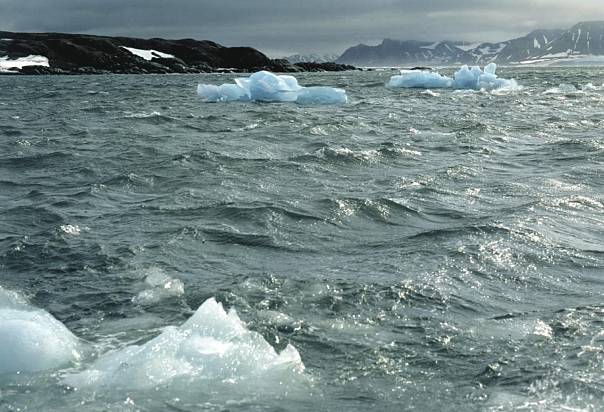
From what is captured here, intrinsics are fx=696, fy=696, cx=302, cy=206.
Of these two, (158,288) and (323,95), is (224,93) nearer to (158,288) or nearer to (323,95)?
(323,95)

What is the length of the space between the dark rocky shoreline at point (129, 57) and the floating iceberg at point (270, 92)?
210ft

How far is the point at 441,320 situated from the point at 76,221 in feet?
20.0

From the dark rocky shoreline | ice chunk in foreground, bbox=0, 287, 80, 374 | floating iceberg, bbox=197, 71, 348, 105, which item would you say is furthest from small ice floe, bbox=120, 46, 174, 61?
ice chunk in foreground, bbox=0, 287, 80, 374

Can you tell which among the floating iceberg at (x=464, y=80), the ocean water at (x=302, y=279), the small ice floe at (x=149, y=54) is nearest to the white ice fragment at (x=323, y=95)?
the floating iceberg at (x=464, y=80)

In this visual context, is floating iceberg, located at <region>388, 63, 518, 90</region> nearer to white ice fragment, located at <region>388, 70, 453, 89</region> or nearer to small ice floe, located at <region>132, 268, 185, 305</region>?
white ice fragment, located at <region>388, 70, 453, 89</region>

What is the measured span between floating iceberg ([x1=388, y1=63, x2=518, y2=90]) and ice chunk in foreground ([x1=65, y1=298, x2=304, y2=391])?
44.7 meters

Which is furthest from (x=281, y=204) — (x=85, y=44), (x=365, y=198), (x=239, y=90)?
(x=85, y=44)

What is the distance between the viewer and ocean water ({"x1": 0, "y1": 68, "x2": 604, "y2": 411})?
17.4 ft

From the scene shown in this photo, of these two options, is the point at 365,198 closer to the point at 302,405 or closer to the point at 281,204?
the point at 281,204

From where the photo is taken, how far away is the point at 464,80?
49750 millimetres

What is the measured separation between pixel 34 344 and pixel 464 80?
47.3 m

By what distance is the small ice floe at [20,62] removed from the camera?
92.1 metres

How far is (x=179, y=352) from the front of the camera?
553cm

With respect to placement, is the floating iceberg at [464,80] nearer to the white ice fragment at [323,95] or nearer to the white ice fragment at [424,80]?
the white ice fragment at [424,80]
